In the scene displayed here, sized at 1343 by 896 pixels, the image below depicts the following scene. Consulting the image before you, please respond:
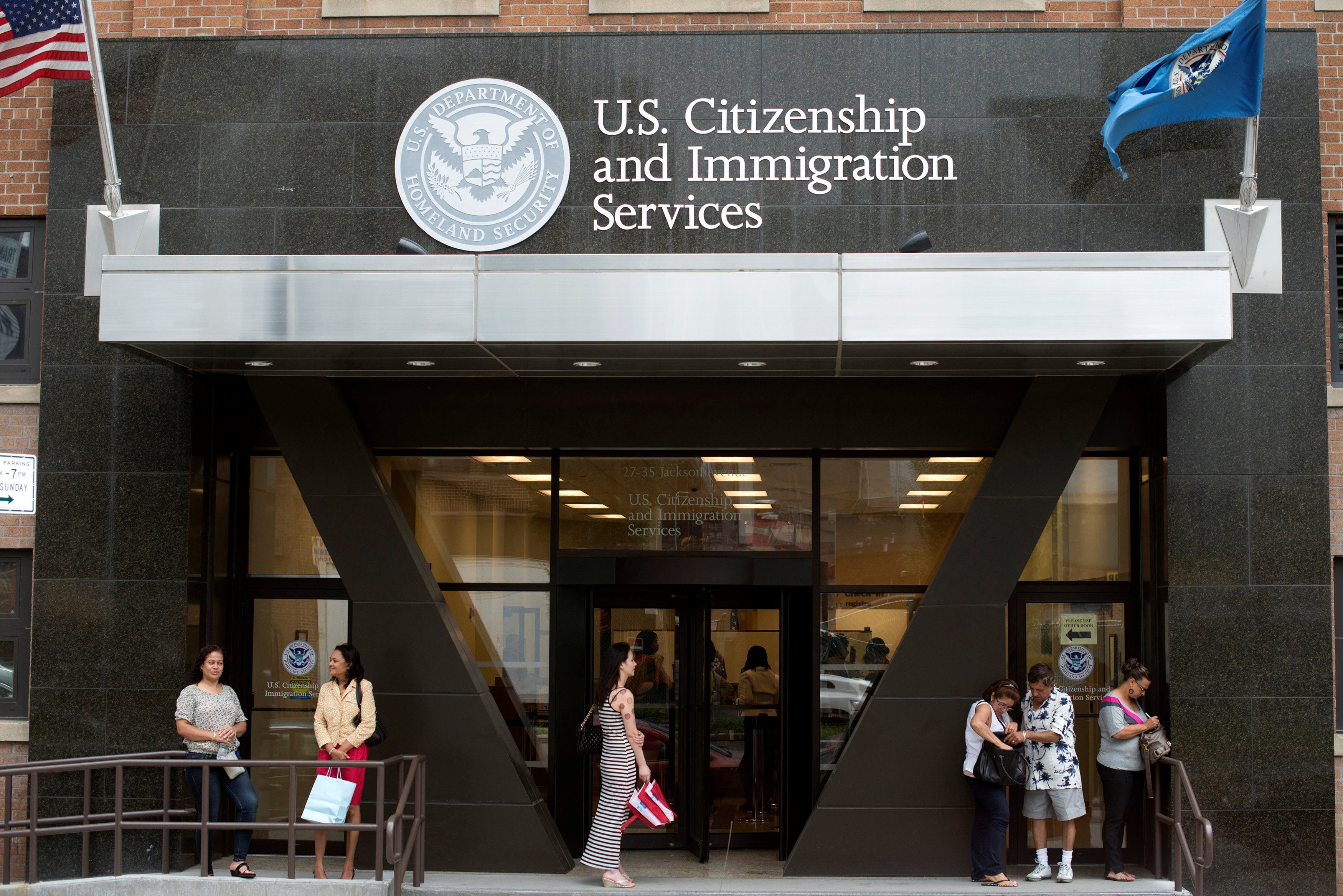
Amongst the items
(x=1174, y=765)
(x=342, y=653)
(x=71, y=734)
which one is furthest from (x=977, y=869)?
(x=71, y=734)

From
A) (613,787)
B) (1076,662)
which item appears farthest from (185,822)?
(1076,662)

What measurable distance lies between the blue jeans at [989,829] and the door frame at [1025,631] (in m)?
0.92

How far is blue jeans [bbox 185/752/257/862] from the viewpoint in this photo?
873 cm

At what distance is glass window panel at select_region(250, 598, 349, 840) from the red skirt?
129 cm

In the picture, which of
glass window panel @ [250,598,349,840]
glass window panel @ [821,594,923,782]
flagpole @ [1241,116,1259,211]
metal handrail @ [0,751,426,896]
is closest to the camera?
metal handrail @ [0,751,426,896]

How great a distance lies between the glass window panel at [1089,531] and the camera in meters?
9.99

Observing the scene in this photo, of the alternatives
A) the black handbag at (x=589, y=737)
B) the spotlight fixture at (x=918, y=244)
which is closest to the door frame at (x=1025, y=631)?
the spotlight fixture at (x=918, y=244)

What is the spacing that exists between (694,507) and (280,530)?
11.9 ft

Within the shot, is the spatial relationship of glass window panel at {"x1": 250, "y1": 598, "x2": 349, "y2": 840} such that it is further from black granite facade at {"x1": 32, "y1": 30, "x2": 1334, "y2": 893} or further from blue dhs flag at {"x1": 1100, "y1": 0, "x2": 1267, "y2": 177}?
blue dhs flag at {"x1": 1100, "y1": 0, "x2": 1267, "y2": 177}

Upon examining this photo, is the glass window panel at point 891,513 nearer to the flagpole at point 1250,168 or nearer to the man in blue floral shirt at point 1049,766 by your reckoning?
the man in blue floral shirt at point 1049,766

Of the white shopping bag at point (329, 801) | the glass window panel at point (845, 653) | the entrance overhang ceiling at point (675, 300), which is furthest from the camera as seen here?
the glass window panel at point (845, 653)

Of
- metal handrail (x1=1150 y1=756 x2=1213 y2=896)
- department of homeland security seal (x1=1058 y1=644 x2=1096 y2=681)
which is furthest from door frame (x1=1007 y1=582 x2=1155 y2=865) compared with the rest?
metal handrail (x1=1150 y1=756 x2=1213 y2=896)

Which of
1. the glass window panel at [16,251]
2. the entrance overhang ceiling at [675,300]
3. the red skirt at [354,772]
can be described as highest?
the glass window panel at [16,251]

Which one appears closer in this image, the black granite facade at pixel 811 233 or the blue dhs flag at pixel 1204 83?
the blue dhs flag at pixel 1204 83
